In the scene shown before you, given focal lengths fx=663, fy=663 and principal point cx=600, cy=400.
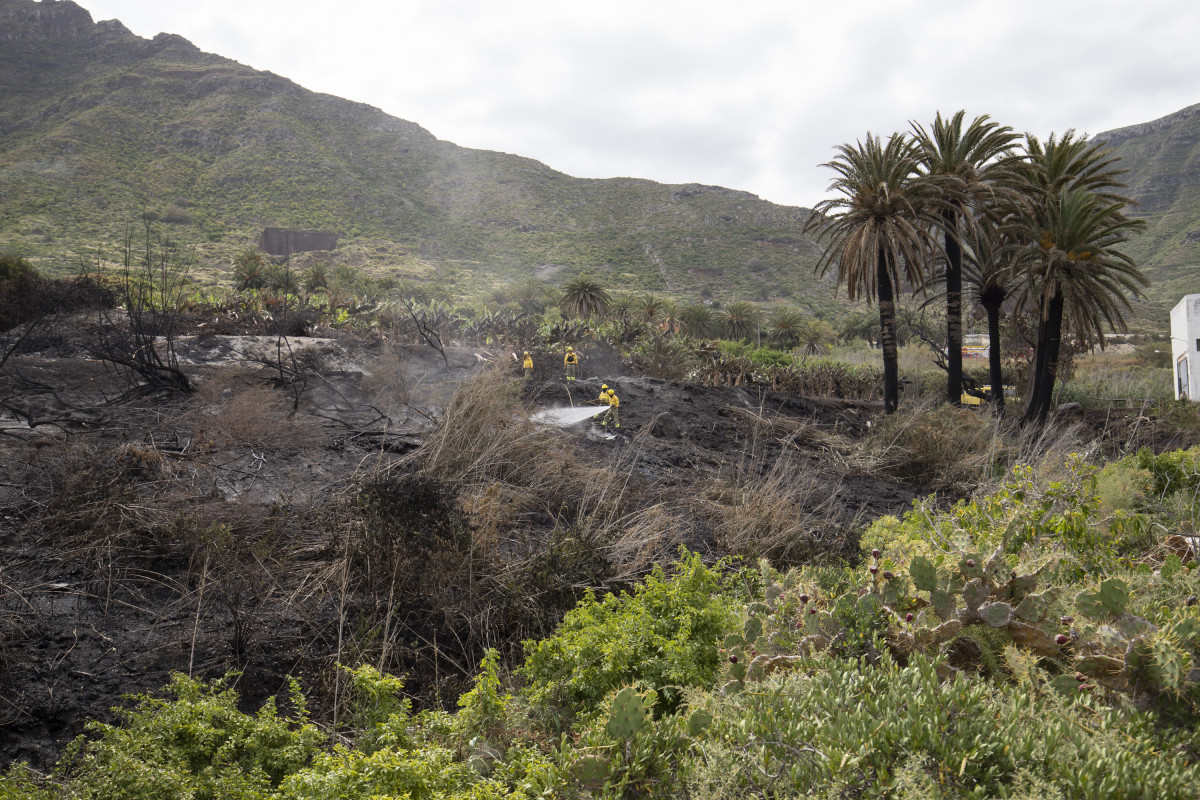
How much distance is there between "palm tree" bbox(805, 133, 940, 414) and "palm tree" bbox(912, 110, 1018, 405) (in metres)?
0.47

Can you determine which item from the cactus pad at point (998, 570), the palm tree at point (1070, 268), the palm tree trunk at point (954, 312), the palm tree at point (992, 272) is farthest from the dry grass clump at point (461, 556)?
the palm tree at point (992, 272)

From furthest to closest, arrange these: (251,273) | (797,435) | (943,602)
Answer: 1. (251,273)
2. (797,435)
3. (943,602)

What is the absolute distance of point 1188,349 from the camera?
24.6 metres

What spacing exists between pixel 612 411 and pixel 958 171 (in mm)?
9958

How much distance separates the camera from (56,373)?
779cm

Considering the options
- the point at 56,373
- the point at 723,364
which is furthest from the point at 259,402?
the point at 723,364

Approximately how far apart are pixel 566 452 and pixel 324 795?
525 centimetres

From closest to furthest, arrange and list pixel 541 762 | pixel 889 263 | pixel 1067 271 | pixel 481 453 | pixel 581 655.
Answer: pixel 541 762, pixel 581 655, pixel 481 453, pixel 1067 271, pixel 889 263

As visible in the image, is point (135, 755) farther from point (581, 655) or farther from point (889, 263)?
point (889, 263)

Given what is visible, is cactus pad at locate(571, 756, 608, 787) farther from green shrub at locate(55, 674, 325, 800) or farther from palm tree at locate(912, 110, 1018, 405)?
palm tree at locate(912, 110, 1018, 405)

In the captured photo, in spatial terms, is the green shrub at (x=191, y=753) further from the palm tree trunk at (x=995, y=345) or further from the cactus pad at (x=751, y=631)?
the palm tree trunk at (x=995, y=345)

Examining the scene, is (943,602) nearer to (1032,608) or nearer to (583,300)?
(1032,608)

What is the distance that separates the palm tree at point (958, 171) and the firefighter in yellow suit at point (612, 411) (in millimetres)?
8067

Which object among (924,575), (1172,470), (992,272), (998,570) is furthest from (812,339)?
(924,575)
